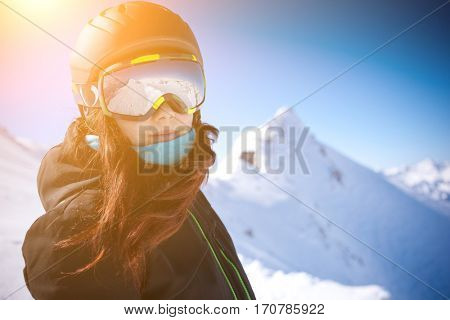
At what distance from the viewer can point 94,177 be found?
1.01m

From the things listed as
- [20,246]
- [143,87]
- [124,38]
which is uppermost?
[124,38]

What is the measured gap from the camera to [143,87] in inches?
46.3

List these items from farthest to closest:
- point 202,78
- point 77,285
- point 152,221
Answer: point 202,78 < point 152,221 < point 77,285

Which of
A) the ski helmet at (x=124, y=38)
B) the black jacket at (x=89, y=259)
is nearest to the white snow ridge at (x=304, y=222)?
the black jacket at (x=89, y=259)

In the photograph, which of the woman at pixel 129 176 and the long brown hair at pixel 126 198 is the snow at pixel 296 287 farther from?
the long brown hair at pixel 126 198

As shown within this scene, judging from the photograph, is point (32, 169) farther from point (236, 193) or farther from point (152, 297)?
point (236, 193)

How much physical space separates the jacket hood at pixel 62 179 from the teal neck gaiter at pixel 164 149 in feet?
0.30

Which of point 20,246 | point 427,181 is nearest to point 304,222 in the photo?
point 427,181

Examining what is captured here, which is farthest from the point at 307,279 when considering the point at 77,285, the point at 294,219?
the point at 77,285

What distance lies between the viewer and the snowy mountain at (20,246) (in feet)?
6.45

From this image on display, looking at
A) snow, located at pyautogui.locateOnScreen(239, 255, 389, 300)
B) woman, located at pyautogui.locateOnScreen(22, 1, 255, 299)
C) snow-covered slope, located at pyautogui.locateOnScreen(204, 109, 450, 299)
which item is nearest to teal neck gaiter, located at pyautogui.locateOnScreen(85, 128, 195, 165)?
woman, located at pyautogui.locateOnScreen(22, 1, 255, 299)

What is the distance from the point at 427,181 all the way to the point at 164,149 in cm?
532

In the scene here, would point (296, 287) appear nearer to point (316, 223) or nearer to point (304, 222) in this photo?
point (304, 222)

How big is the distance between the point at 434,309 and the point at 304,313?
723 millimetres
